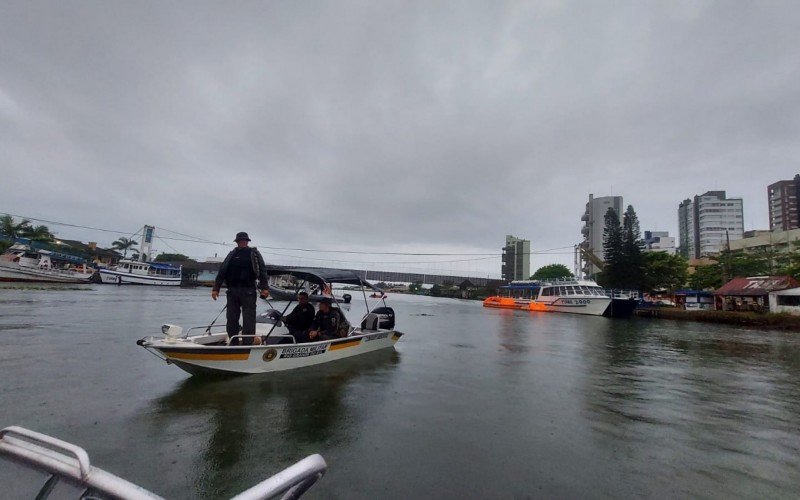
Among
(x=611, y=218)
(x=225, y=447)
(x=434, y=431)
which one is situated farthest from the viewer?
(x=611, y=218)

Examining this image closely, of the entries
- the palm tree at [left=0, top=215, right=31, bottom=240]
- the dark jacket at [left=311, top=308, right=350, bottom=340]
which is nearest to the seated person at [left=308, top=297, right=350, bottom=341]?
the dark jacket at [left=311, top=308, right=350, bottom=340]

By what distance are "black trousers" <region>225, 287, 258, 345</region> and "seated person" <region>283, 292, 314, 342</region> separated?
157cm

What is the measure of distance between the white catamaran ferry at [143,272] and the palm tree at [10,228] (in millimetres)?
12013

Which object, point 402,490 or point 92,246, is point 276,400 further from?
point 92,246

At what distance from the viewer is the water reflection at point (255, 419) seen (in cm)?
418

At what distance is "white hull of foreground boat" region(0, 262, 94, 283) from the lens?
4291cm

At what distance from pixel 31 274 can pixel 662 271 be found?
78.6 meters

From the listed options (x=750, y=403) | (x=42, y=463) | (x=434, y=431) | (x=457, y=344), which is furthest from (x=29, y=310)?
(x=750, y=403)

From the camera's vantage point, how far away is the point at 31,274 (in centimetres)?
4459

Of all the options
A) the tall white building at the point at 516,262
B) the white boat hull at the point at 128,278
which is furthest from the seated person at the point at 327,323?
the tall white building at the point at 516,262

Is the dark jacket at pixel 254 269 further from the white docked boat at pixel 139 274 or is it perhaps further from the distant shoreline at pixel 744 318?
the white docked boat at pixel 139 274

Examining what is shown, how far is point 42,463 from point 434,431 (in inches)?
197

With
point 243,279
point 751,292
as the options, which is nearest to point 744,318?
point 751,292

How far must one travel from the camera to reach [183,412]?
229 inches
